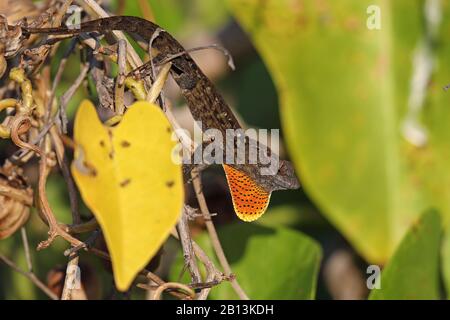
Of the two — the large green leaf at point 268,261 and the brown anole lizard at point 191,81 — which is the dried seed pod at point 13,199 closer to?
the brown anole lizard at point 191,81

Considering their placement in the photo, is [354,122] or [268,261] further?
[354,122]

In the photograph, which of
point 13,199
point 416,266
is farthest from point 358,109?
point 13,199

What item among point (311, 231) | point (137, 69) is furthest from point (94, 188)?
point (311, 231)

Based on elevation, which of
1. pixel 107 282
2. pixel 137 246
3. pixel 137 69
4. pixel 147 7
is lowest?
pixel 107 282

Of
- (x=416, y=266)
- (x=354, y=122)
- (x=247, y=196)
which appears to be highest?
(x=354, y=122)

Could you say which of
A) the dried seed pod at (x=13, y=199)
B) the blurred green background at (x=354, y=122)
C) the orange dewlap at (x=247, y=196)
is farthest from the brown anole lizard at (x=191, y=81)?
the blurred green background at (x=354, y=122)

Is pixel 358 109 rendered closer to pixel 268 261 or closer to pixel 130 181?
pixel 268 261

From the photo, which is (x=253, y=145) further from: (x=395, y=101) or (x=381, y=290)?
(x=395, y=101)

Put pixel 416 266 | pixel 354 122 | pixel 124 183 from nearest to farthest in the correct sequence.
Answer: pixel 124 183, pixel 416 266, pixel 354 122
